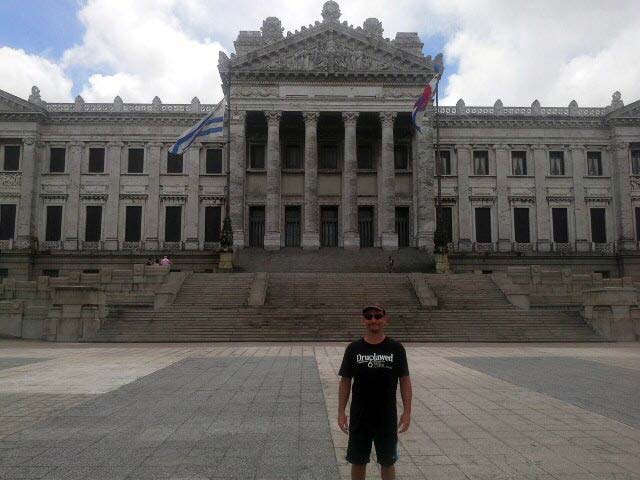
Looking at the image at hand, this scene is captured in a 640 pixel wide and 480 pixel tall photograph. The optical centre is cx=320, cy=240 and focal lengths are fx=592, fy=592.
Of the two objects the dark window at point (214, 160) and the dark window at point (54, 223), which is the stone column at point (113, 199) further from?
the dark window at point (214, 160)

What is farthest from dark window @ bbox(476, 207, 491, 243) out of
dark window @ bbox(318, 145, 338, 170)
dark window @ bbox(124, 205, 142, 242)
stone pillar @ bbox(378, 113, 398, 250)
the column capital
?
dark window @ bbox(124, 205, 142, 242)

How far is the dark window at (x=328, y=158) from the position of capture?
1897 inches

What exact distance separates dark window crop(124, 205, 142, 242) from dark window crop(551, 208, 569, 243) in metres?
34.1

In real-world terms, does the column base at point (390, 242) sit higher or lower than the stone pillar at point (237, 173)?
lower

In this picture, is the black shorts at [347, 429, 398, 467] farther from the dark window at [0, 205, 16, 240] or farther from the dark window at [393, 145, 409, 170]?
the dark window at [0, 205, 16, 240]

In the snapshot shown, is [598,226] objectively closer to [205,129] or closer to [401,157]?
[401,157]

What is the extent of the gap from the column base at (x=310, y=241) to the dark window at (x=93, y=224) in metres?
17.5

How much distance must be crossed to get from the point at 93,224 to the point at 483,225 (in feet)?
105

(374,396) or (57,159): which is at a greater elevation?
(57,159)

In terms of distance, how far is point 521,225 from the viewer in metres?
49.3

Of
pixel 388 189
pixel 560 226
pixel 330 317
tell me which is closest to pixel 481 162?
pixel 560 226

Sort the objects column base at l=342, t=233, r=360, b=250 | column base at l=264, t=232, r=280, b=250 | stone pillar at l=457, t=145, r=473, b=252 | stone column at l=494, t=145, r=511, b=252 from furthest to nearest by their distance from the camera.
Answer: stone column at l=494, t=145, r=511, b=252
stone pillar at l=457, t=145, r=473, b=252
column base at l=342, t=233, r=360, b=250
column base at l=264, t=232, r=280, b=250

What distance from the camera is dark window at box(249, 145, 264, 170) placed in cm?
4778

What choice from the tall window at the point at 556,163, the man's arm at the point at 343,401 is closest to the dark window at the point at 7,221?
the tall window at the point at 556,163
